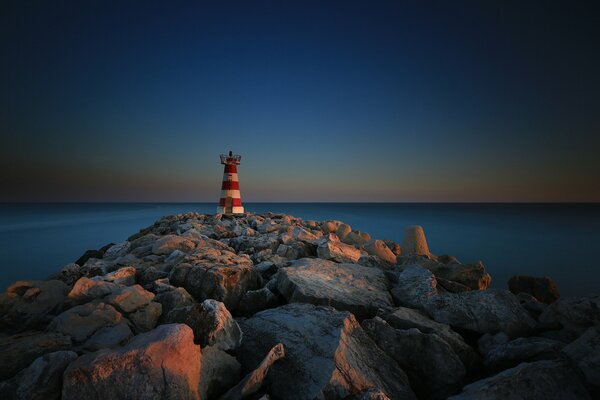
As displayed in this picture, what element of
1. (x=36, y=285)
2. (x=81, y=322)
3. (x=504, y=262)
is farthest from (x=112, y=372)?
(x=504, y=262)

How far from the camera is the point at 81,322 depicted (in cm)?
230

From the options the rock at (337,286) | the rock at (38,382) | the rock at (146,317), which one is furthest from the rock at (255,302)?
the rock at (38,382)

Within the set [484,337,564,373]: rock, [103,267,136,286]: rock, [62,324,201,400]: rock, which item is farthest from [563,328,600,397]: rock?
[103,267,136,286]: rock

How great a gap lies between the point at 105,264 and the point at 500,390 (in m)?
4.46

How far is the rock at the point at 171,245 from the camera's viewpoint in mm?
4570

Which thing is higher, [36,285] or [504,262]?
[36,285]

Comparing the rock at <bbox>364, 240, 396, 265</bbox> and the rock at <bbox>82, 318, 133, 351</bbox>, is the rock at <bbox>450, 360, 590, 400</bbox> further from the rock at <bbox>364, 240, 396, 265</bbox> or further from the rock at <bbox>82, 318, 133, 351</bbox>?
the rock at <bbox>364, 240, 396, 265</bbox>

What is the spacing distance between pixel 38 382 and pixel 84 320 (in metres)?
0.67

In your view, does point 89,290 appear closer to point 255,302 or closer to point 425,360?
point 255,302

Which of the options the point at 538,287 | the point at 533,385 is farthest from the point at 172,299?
the point at 538,287

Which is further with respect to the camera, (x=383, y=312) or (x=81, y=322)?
(x=383, y=312)

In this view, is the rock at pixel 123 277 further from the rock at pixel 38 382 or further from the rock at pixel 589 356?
the rock at pixel 589 356

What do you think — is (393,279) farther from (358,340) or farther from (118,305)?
(118,305)

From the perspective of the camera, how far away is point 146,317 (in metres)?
2.63
